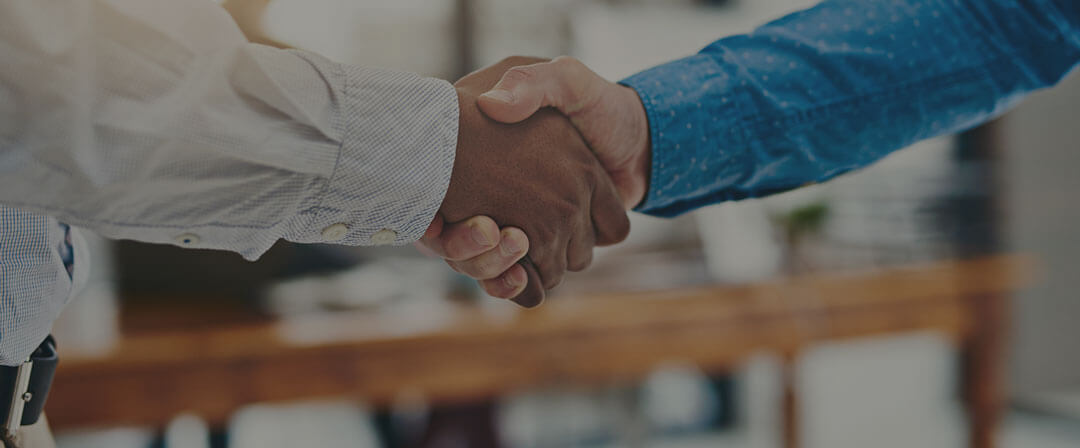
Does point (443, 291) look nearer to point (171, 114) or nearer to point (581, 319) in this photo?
point (581, 319)

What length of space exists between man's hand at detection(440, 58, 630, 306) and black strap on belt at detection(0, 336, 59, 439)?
1.07ft

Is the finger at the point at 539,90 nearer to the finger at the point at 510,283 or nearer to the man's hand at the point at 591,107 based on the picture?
the man's hand at the point at 591,107

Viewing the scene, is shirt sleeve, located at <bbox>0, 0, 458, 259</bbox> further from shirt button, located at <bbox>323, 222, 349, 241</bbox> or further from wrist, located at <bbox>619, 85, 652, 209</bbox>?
wrist, located at <bbox>619, 85, 652, 209</bbox>

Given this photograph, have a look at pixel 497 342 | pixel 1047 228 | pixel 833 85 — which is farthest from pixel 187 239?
pixel 1047 228

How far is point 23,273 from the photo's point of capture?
548 mm

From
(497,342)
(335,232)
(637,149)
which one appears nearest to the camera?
(335,232)

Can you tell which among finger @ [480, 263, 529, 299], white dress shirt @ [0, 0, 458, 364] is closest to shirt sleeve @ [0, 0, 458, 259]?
white dress shirt @ [0, 0, 458, 364]

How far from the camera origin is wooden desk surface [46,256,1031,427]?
5.20ft

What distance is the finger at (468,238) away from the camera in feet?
2.32

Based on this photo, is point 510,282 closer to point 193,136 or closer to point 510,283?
point 510,283

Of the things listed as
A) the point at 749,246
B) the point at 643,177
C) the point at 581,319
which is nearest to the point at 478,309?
the point at 581,319

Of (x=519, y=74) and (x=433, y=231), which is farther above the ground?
(x=519, y=74)

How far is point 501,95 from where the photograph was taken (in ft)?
2.34

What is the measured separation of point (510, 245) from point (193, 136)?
0.98 feet
